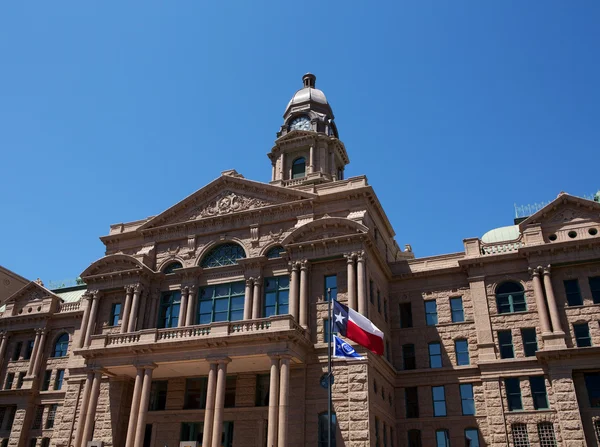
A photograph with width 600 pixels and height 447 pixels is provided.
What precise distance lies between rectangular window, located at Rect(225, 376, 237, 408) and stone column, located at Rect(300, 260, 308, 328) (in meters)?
6.27

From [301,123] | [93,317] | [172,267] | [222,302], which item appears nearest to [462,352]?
[222,302]

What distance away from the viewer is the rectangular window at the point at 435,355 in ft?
132

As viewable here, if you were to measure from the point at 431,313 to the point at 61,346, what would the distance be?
115 ft

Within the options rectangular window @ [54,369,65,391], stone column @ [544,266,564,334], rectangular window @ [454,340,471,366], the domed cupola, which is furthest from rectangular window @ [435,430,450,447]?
rectangular window @ [54,369,65,391]

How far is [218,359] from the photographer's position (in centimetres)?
3453

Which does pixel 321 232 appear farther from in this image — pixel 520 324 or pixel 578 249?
pixel 578 249

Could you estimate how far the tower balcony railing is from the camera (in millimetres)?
33969

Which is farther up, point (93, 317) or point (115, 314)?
point (115, 314)

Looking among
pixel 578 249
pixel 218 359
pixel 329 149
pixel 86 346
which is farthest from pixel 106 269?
pixel 578 249

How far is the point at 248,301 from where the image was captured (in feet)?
131

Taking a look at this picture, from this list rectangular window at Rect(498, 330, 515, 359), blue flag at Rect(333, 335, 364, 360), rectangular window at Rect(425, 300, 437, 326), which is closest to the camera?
blue flag at Rect(333, 335, 364, 360)

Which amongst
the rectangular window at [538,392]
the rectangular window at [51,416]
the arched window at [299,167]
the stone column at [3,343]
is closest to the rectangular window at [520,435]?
the rectangular window at [538,392]

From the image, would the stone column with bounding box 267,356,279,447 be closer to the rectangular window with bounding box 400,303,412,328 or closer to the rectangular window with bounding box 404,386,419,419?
the rectangular window with bounding box 404,386,419,419

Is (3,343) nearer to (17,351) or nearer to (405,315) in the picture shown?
(17,351)
